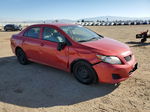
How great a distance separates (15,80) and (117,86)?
291 cm

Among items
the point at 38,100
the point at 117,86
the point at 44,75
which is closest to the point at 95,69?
the point at 117,86

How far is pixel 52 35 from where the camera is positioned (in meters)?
4.97

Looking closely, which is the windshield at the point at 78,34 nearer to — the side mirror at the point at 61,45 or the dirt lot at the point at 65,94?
the side mirror at the point at 61,45

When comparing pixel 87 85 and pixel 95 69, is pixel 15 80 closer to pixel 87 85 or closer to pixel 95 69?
pixel 87 85

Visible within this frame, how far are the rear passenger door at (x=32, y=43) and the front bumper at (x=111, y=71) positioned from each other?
2290 millimetres

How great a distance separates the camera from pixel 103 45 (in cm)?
430

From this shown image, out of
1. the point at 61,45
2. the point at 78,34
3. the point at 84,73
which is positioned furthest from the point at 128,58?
the point at 61,45

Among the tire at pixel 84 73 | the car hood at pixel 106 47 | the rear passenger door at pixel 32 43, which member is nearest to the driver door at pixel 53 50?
the rear passenger door at pixel 32 43

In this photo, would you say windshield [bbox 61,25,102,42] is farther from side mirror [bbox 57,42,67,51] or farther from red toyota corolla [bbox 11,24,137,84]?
side mirror [bbox 57,42,67,51]

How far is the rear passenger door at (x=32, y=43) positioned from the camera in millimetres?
5383

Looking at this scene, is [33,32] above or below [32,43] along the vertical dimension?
above

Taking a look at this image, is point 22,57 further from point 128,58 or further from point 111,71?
point 128,58

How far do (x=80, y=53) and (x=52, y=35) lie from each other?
1.27 meters

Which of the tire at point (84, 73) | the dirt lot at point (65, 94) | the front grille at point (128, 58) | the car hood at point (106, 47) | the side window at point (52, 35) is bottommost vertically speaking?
the dirt lot at point (65, 94)
